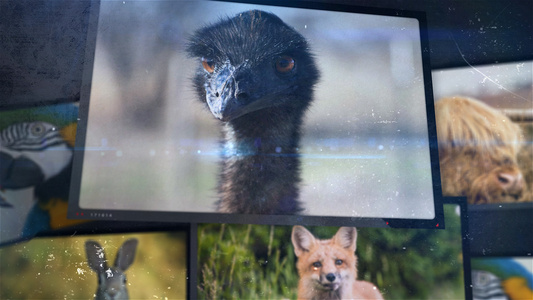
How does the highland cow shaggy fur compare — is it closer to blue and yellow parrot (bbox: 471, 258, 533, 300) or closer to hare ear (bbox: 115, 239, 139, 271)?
blue and yellow parrot (bbox: 471, 258, 533, 300)

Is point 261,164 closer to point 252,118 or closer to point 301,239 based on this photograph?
point 252,118

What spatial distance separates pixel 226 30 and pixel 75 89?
45 centimetres

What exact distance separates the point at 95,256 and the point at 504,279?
44.3 inches

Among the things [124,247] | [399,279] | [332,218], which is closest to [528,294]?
[399,279]

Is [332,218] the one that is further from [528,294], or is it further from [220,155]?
[528,294]

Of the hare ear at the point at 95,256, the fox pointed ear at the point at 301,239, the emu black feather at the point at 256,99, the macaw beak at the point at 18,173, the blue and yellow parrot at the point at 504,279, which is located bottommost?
the blue and yellow parrot at the point at 504,279

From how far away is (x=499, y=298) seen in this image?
122 centimetres

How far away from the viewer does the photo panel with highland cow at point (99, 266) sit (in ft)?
3.74

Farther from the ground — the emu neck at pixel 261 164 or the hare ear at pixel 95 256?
the emu neck at pixel 261 164

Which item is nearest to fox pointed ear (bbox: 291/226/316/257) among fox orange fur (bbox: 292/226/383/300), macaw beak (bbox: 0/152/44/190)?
fox orange fur (bbox: 292/226/383/300)

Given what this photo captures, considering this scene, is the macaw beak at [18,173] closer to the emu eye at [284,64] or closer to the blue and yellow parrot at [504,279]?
the emu eye at [284,64]

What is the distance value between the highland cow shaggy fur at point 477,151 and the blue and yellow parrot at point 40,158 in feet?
3.43

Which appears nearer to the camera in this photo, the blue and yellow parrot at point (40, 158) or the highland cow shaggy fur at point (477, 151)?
the blue and yellow parrot at point (40, 158)

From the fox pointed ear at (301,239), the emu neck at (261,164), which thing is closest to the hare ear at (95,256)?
the emu neck at (261,164)
